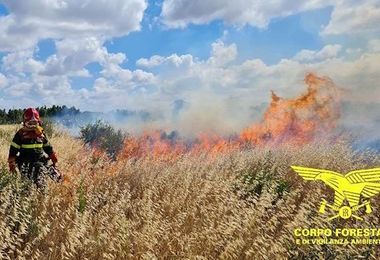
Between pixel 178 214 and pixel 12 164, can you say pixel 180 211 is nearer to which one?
pixel 178 214

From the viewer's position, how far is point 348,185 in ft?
23.5

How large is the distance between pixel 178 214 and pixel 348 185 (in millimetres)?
3427

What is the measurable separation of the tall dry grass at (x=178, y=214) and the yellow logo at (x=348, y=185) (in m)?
0.18

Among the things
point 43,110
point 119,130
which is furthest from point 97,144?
point 43,110

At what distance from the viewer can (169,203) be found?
624 cm

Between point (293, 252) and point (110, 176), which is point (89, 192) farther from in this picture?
point (293, 252)

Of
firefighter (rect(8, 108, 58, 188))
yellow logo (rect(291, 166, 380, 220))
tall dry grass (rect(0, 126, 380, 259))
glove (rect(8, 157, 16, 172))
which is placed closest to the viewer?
tall dry grass (rect(0, 126, 380, 259))

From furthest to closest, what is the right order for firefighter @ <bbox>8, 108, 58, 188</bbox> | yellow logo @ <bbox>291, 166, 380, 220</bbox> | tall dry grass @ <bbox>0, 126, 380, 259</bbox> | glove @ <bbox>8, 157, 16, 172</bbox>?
firefighter @ <bbox>8, 108, 58, 188</bbox>, glove @ <bbox>8, 157, 16, 172</bbox>, yellow logo @ <bbox>291, 166, 380, 220</bbox>, tall dry grass @ <bbox>0, 126, 380, 259</bbox>

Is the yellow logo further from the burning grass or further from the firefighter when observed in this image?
the firefighter

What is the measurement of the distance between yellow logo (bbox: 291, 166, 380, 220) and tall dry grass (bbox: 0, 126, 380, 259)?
179mm

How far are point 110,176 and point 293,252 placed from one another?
4.97 metres

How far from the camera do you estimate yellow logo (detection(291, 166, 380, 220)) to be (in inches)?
244

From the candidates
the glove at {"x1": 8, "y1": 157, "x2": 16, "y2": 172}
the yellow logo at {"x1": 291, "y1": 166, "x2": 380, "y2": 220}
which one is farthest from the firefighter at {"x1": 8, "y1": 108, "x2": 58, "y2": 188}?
the yellow logo at {"x1": 291, "y1": 166, "x2": 380, "y2": 220}

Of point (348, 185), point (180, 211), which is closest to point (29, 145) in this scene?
point (180, 211)
